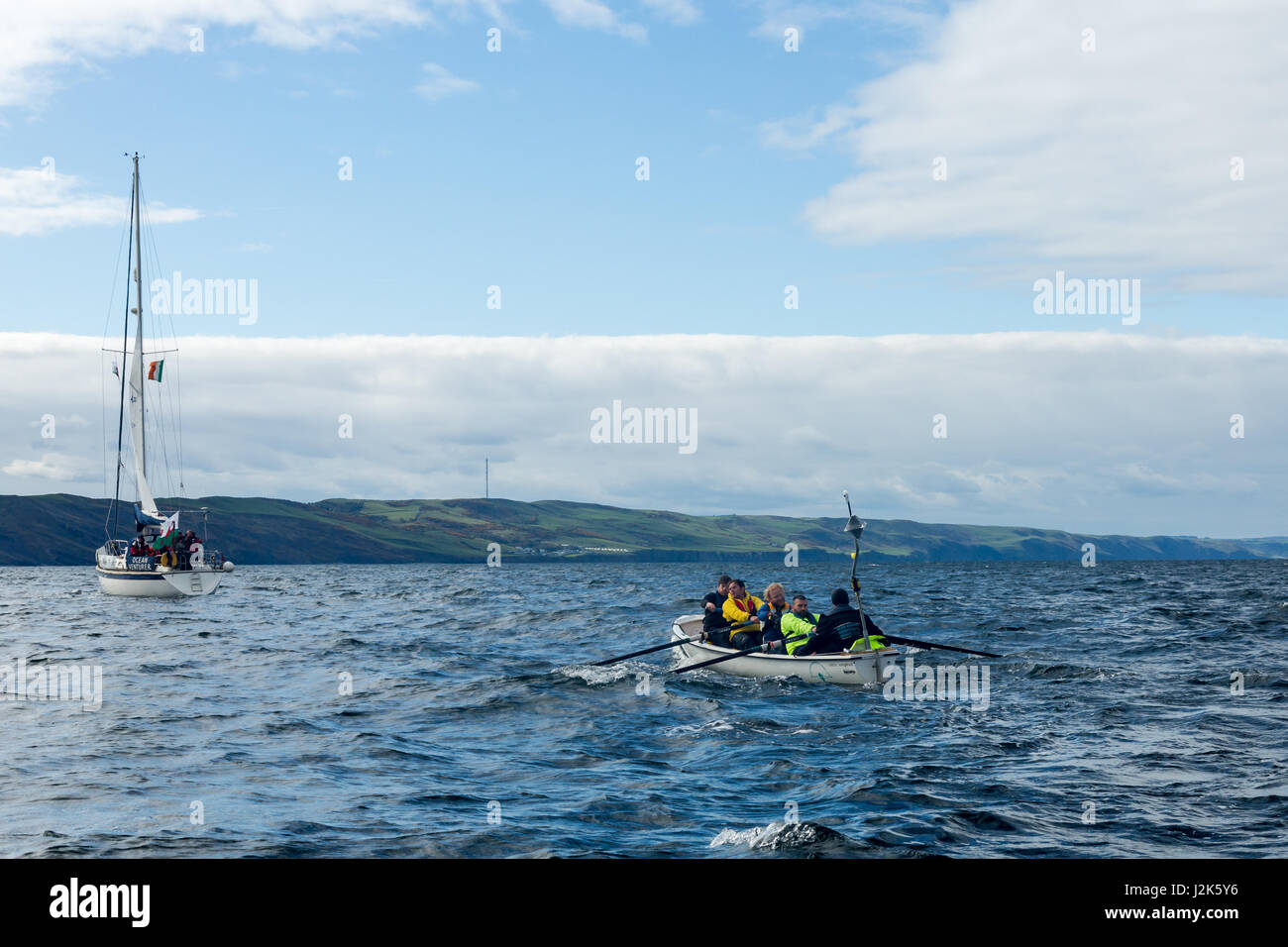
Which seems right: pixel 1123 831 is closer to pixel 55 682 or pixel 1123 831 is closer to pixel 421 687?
pixel 421 687

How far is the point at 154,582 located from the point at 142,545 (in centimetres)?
251

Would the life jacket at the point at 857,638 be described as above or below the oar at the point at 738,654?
above

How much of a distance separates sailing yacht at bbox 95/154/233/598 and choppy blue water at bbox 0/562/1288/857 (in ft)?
81.5

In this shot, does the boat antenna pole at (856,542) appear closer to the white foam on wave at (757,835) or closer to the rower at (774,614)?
the rower at (774,614)

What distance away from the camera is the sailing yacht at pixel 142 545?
5525 cm

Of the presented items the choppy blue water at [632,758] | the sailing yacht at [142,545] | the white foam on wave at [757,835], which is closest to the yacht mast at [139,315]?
the sailing yacht at [142,545]

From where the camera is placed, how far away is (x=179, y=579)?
55.8 metres

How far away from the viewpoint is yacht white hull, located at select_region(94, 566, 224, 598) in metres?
54.9

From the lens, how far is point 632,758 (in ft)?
50.1

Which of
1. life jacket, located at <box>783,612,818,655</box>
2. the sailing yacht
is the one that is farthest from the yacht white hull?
life jacket, located at <box>783,612,818,655</box>

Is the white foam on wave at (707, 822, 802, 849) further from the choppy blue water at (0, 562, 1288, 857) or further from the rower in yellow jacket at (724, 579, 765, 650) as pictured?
the rower in yellow jacket at (724, 579, 765, 650)
